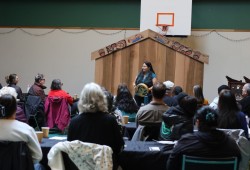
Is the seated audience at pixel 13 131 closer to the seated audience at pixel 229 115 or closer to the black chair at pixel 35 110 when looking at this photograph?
the seated audience at pixel 229 115

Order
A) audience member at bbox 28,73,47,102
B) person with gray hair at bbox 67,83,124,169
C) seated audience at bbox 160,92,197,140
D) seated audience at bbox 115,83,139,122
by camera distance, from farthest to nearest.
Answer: audience member at bbox 28,73,47,102 < seated audience at bbox 115,83,139,122 < seated audience at bbox 160,92,197,140 < person with gray hair at bbox 67,83,124,169

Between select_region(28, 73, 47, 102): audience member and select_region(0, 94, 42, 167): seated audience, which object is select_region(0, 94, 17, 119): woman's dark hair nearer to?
select_region(0, 94, 42, 167): seated audience

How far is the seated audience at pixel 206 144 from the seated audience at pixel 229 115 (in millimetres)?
800

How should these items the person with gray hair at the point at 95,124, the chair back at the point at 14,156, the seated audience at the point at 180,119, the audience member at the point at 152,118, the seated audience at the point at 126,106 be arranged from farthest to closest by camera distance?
the seated audience at the point at 126,106 < the audience member at the point at 152,118 < the seated audience at the point at 180,119 < the person with gray hair at the point at 95,124 < the chair back at the point at 14,156

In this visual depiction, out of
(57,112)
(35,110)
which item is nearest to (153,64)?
(57,112)

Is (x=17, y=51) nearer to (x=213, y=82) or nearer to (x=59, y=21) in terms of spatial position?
(x=59, y=21)

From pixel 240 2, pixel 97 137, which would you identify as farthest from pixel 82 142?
pixel 240 2

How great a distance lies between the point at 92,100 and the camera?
2.60m

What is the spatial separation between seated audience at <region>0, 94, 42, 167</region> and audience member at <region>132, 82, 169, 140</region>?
46.1 inches

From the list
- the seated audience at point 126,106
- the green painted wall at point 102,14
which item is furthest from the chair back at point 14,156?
the green painted wall at point 102,14

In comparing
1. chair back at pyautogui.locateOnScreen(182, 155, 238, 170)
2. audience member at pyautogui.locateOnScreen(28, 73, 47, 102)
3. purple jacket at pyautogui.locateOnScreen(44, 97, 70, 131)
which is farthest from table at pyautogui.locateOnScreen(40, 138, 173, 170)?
audience member at pyautogui.locateOnScreen(28, 73, 47, 102)

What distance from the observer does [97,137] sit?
8.36 ft

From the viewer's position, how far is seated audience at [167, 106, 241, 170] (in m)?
2.35

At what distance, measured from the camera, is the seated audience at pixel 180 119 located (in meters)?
2.96
